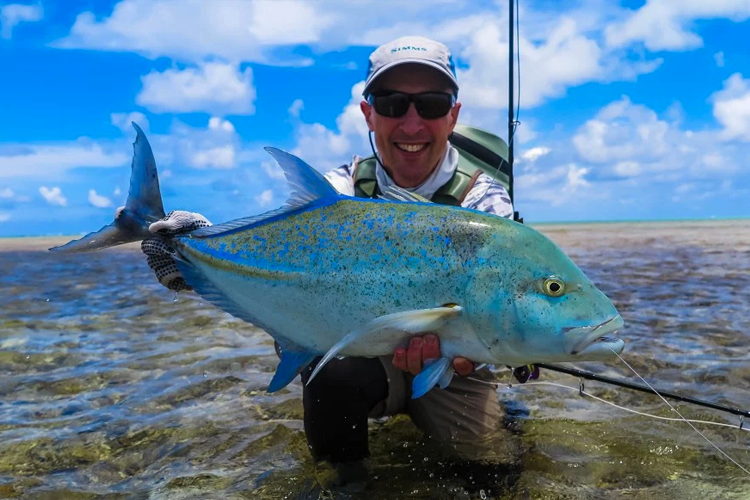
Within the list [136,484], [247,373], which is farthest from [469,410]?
[247,373]

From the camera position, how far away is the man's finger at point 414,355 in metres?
2.52

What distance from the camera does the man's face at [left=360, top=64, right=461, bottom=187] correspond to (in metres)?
3.79

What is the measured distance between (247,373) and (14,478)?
2.35 meters

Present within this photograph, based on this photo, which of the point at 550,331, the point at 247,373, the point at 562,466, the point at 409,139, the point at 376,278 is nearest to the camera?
the point at 550,331

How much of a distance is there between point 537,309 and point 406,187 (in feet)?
6.25

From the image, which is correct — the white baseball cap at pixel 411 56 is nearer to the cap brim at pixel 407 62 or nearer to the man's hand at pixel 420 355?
the cap brim at pixel 407 62

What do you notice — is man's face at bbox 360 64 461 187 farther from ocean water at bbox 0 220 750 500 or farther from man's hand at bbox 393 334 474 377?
ocean water at bbox 0 220 750 500

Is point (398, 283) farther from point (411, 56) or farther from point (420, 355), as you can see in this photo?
point (411, 56)

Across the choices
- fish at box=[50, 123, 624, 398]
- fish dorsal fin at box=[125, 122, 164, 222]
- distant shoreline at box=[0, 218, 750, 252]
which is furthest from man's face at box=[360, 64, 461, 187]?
distant shoreline at box=[0, 218, 750, 252]

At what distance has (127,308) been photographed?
9.91 m

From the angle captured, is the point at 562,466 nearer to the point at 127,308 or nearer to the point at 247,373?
the point at 247,373

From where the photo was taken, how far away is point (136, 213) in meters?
3.27

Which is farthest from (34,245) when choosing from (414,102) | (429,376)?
(429,376)

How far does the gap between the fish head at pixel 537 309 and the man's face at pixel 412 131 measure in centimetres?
155
